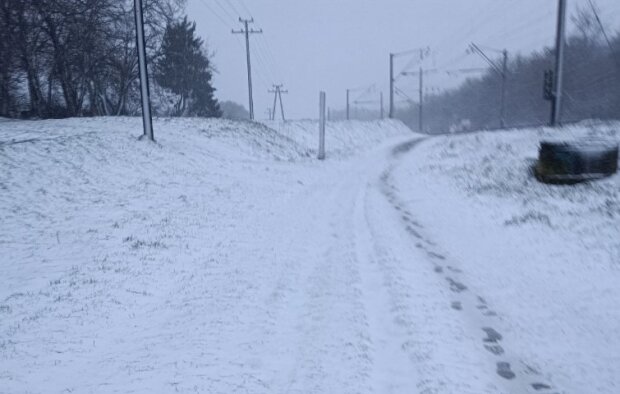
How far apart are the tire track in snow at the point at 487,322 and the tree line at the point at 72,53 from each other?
80.3 feet

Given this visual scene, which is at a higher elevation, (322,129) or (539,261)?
(322,129)

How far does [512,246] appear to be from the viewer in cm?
703

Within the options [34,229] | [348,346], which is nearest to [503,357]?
[348,346]

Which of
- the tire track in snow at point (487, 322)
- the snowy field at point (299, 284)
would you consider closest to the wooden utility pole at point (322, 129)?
the snowy field at point (299, 284)

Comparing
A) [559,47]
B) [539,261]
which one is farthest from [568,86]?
[539,261]

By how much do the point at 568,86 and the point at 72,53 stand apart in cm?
4955

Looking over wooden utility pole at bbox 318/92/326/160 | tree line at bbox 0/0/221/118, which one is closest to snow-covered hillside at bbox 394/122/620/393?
wooden utility pole at bbox 318/92/326/160

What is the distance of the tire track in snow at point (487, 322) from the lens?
356cm

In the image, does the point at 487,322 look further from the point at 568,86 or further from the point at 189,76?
the point at 568,86

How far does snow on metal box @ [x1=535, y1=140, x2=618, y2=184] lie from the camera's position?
951 centimetres

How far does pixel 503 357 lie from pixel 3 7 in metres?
27.8

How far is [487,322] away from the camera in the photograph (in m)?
4.57

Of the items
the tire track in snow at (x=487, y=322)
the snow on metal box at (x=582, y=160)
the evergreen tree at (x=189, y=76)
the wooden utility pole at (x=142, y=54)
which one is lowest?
the tire track in snow at (x=487, y=322)

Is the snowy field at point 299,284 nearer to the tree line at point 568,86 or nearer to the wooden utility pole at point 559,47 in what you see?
the wooden utility pole at point 559,47
